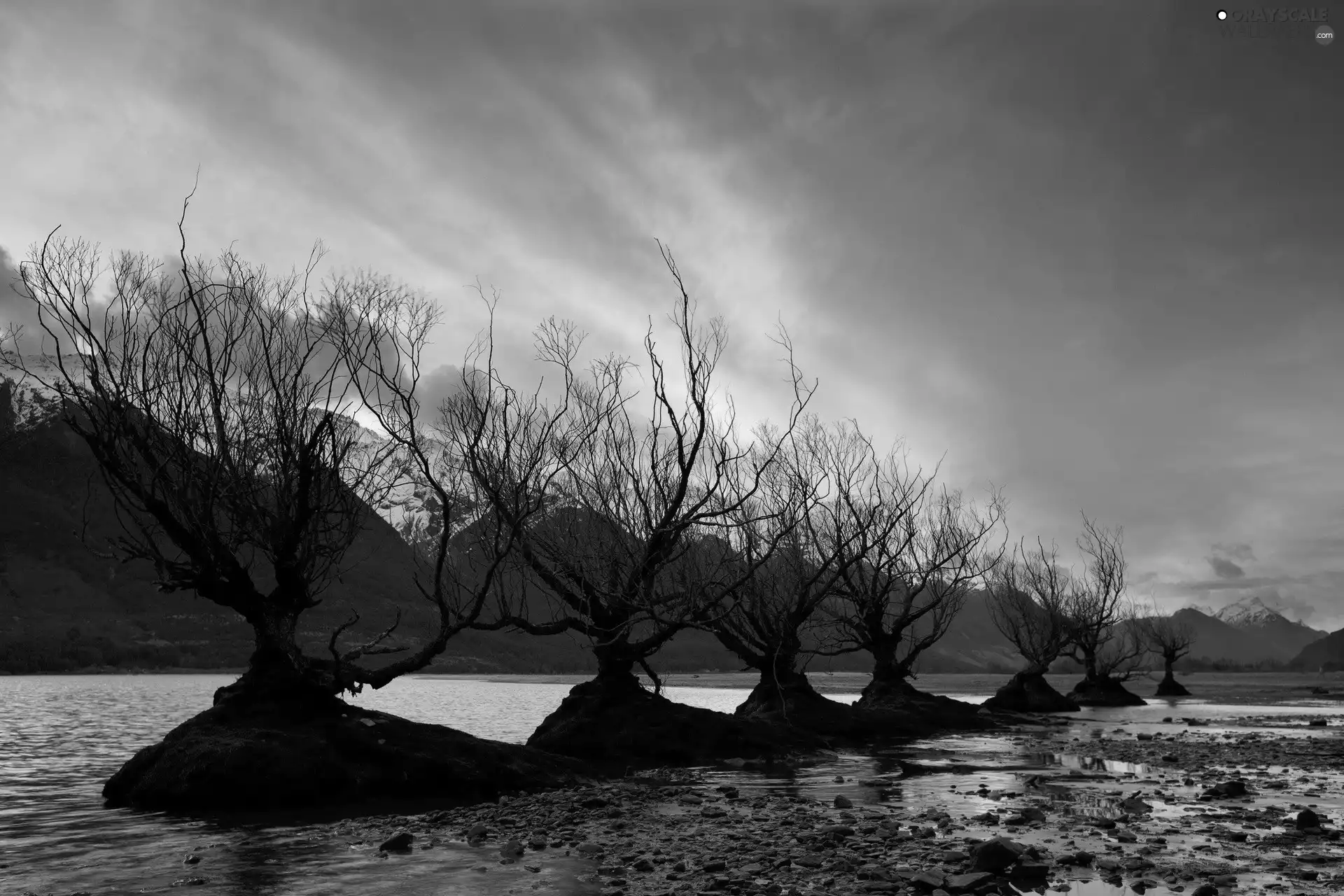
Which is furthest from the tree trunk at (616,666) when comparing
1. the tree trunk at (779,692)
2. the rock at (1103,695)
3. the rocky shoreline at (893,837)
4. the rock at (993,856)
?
the rock at (1103,695)

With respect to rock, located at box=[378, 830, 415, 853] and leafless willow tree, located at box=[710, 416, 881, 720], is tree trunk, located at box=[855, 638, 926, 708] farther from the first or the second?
rock, located at box=[378, 830, 415, 853]

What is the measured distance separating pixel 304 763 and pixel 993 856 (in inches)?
476

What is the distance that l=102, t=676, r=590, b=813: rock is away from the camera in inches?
599

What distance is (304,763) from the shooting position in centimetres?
1575

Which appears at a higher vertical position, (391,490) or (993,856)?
(391,490)

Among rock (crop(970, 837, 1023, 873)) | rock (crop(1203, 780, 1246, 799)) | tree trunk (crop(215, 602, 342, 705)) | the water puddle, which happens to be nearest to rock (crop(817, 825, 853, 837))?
rock (crop(970, 837, 1023, 873))

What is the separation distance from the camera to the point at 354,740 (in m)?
16.7

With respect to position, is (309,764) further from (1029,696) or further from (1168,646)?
(1168,646)

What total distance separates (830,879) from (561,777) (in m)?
9.87

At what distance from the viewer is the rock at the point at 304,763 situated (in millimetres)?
15219

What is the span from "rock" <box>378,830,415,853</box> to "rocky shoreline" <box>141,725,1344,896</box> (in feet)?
0.09

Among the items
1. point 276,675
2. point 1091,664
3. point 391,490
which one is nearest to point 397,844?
point 276,675

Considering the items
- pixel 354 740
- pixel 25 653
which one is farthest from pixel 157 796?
pixel 25 653

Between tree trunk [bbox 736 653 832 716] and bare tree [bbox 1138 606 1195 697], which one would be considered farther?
bare tree [bbox 1138 606 1195 697]
